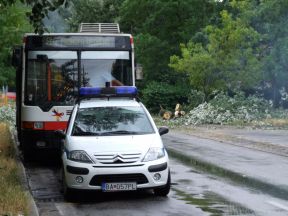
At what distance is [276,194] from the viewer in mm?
10352

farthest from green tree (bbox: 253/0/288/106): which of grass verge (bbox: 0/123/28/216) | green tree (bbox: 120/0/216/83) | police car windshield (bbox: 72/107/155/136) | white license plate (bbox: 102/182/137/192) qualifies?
white license plate (bbox: 102/182/137/192)

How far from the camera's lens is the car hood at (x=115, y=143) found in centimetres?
944

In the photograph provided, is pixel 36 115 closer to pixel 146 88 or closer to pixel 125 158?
pixel 125 158

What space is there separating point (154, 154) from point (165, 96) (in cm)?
3364

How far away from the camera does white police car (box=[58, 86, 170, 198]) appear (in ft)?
30.5

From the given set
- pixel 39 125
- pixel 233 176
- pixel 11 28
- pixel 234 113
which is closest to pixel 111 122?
pixel 233 176

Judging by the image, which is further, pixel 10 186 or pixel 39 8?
pixel 10 186

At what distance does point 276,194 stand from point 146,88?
35.8 meters

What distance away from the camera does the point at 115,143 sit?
9.59 m

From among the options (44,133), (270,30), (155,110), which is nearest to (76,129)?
(44,133)

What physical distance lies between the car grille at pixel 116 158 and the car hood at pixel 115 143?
0.07 m

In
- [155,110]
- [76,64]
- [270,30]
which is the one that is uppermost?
[270,30]

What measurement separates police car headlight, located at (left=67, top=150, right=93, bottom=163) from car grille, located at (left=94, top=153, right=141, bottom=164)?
0.17m

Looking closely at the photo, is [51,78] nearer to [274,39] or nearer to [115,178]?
[115,178]
